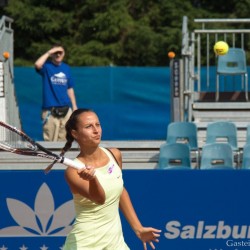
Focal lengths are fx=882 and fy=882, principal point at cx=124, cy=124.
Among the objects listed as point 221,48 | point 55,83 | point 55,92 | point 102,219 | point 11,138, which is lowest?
point 11,138

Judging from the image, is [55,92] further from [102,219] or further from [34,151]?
[102,219]

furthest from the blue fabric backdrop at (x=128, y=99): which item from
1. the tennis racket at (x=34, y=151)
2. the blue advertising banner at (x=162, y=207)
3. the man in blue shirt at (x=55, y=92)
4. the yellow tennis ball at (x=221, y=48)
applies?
the tennis racket at (x=34, y=151)

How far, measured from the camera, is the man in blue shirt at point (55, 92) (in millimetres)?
11562

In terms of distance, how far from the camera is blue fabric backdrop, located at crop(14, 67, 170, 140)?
1377 cm

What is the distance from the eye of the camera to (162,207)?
24.7ft

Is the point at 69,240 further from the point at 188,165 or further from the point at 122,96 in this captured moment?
the point at 122,96

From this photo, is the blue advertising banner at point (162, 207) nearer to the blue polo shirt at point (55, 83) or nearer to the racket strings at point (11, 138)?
the racket strings at point (11, 138)

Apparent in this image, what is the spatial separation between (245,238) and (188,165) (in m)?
2.50

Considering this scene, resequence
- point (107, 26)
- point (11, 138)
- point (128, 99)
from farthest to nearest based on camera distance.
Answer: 1. point (107, 26)
2. point (128, 99)
3. point (11, 138)

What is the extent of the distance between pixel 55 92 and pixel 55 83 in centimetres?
12

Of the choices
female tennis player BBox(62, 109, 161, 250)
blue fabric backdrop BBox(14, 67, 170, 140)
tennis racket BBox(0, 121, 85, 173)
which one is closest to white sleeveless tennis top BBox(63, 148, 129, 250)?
female tennis player BBox(62, 109, 161, 250)

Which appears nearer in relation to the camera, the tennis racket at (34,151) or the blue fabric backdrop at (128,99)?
the tennis racket at (34,151)

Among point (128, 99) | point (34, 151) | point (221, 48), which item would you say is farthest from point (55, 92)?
point (34, 151)

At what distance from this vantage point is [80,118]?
5500 mm
